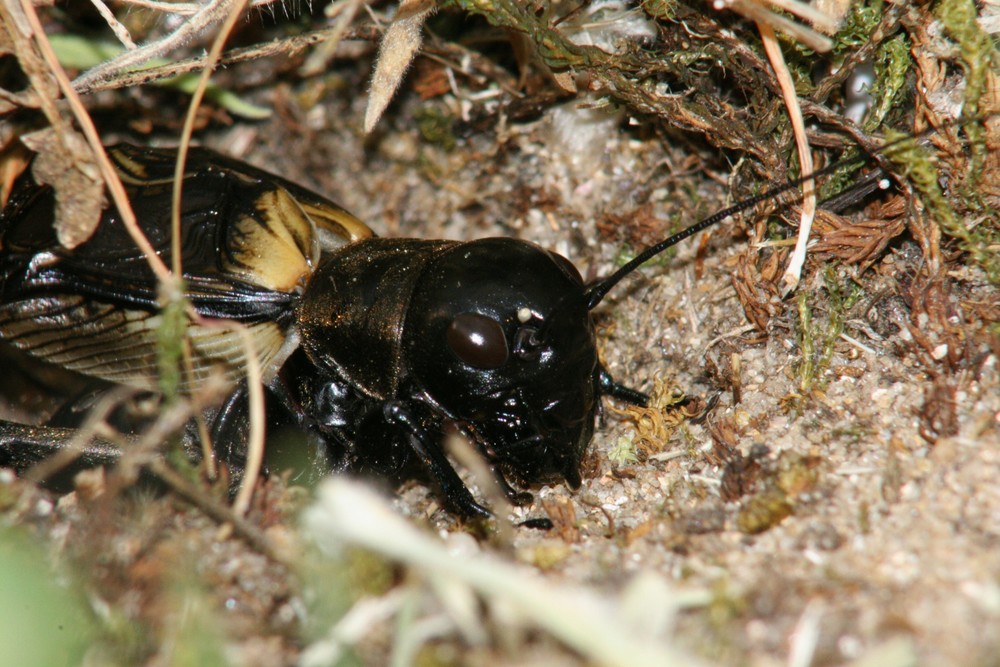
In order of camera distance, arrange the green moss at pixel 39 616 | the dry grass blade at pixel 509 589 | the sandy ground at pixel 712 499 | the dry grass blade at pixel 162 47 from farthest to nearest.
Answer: the dry grass blade at pixel 162 47 → the green moss at pixel 39 616 → the sandy ground at pixel 712 499 → the dry grass blade at pixel 509 589

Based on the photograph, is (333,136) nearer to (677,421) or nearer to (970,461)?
(677,421)

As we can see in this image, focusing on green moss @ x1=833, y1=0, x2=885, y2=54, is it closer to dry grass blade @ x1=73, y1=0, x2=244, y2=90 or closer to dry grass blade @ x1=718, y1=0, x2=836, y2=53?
dry grass blade @ x1=718, y1=0, x2=836, y2=53

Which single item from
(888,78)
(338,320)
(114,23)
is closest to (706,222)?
(888,78)

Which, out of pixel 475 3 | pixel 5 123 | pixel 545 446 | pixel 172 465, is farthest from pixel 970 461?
pixel 5 123

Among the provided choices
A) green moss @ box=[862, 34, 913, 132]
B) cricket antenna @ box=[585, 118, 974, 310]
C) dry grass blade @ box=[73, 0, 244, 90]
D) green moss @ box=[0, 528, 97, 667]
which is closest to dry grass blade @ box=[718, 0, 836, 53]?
green moss @ box=[862, 34, 913, 132]

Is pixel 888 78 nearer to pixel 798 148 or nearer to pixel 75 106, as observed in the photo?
pixel 798 148

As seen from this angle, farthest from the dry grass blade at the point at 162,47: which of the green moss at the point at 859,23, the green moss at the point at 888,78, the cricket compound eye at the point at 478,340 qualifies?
the green moss at the point at 888,78

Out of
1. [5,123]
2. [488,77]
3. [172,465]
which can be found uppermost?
[488,77]

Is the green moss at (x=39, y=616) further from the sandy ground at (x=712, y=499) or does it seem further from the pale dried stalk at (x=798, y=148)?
the pale dried stalk at (x=798, y=148)
